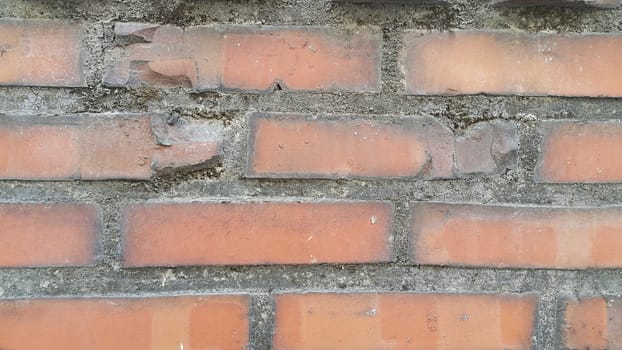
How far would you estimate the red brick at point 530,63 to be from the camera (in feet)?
2.33

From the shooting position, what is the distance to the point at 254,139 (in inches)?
27.3

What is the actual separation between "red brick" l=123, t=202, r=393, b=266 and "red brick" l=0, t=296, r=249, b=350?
0.05 meters

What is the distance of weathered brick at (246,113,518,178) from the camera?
69 centimetres

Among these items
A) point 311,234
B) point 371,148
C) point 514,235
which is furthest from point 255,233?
point 514,235

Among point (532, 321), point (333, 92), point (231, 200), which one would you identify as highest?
point (333, 92)

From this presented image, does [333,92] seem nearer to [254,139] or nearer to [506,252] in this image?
[254,139]

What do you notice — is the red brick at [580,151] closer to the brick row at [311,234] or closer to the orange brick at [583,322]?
the brick row at [311,234]

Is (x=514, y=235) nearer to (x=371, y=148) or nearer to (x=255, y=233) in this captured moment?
(x=371, y=148)

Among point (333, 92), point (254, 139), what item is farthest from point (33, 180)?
point (333, 92)

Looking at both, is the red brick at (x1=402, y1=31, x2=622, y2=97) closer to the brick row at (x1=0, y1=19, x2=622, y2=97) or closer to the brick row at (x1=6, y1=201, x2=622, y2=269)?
the brick row at (x1=0, y1=19, x2=622, y2=97)

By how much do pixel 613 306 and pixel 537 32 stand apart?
0.34m

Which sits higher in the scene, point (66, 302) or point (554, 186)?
point (554, 186)

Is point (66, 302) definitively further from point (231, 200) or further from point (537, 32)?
point (537, 32)

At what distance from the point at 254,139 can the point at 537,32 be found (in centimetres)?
36
